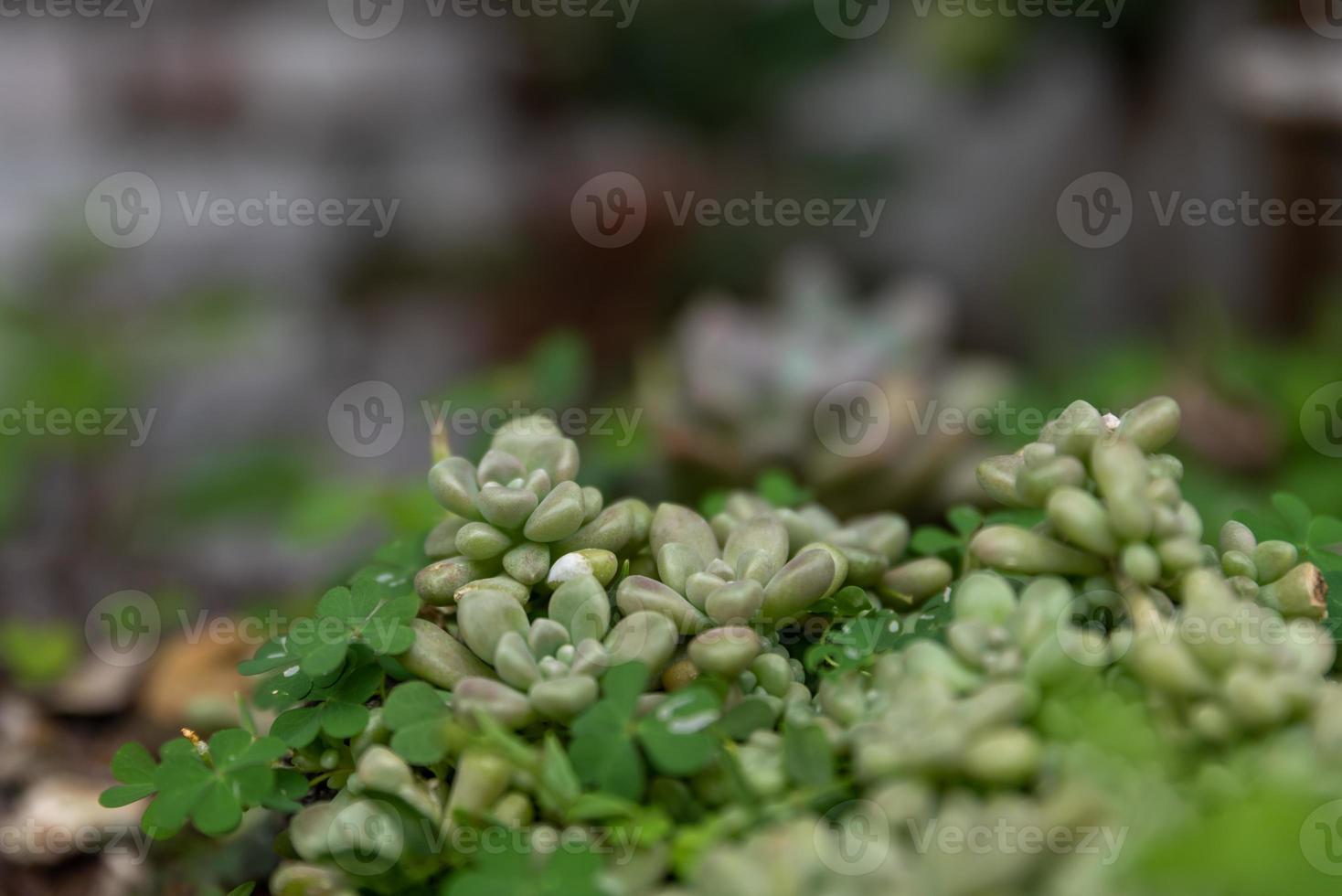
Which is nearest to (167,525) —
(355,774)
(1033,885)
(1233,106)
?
(355,774)

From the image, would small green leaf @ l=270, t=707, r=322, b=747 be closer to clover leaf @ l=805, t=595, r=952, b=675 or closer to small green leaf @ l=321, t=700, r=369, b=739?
small green leaf @ l=321, t=700, r=369, b=739

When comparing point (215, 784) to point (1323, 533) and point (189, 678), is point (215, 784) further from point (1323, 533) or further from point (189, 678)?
point (1323, 533)

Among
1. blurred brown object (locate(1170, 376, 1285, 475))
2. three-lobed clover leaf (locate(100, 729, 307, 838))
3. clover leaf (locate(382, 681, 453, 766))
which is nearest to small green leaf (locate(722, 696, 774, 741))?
clover leaf (locate(382, 681, 453, 766))

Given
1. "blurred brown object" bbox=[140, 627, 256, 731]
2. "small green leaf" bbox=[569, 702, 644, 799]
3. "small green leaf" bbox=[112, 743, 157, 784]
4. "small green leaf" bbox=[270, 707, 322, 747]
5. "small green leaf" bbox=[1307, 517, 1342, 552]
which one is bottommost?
"blurred brown object" bbox=[140, 627, 256, 731]

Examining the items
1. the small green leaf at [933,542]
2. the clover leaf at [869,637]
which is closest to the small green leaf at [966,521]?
the small green leaf at [933,542]

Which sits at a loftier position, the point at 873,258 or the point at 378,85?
the point at 378,85

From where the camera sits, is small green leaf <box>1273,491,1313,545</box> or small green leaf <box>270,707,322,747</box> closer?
small green leaf <box>270,707,322,747</box>

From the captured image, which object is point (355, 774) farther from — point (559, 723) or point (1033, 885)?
point (1033, 885)

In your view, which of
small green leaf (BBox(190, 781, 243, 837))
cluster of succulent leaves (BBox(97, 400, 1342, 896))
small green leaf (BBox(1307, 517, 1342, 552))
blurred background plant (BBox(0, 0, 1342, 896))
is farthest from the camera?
blurred background plant (BBox(0, 0, 1342, 896))
